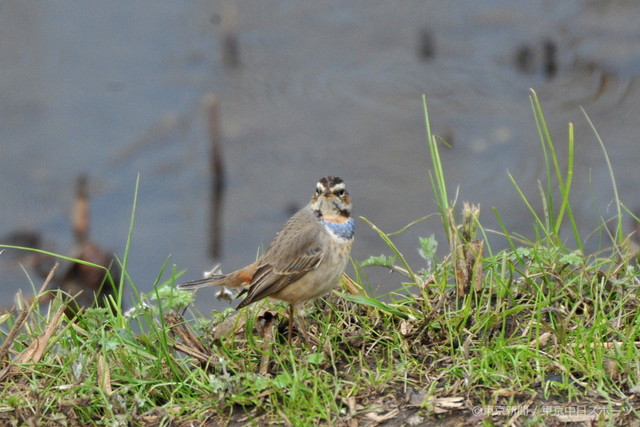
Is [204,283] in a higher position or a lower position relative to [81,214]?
higher

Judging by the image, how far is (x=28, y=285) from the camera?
412 inches

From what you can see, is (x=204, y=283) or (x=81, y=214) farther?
(x=81, y=214)

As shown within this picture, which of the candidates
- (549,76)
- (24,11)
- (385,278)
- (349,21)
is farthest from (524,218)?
(24,11)

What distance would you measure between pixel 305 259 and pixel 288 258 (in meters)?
→ 0.10

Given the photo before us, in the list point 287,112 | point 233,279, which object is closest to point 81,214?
point 287,112

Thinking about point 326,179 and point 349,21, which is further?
point 349,21

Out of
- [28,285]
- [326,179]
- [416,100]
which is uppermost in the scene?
[326,179]

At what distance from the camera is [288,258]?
5746 millimetres

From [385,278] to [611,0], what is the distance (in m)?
6.07

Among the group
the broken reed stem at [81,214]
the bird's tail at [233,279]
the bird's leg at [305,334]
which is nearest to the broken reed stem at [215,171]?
the broken reed stem at [81,214]

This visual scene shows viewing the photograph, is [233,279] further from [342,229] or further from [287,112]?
[287,112]

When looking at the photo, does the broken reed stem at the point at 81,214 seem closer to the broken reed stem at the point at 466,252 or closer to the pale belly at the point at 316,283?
the pale belly at the point at 316,283

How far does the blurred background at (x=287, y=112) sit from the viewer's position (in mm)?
10930

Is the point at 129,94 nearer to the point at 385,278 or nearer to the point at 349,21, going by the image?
the point at 349,21
